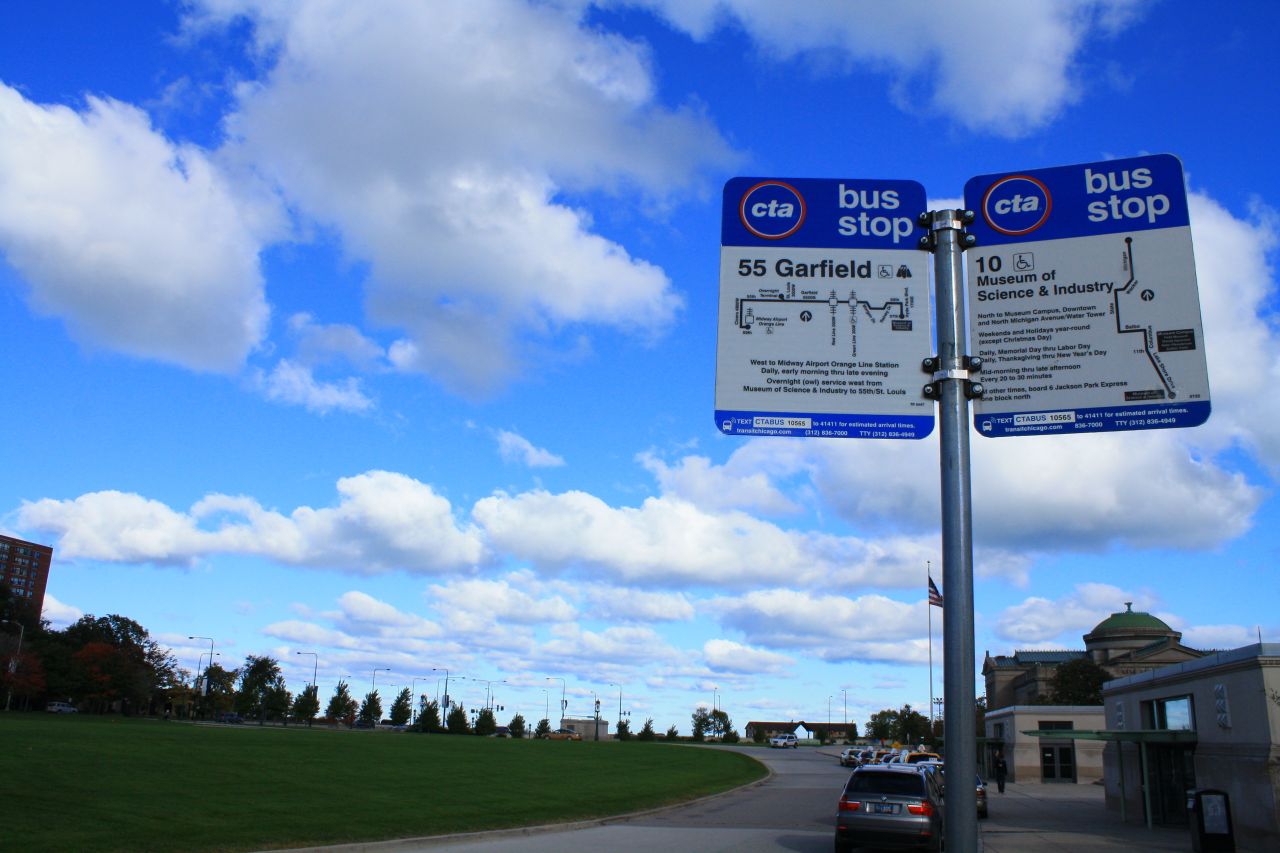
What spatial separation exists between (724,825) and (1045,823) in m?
10.9

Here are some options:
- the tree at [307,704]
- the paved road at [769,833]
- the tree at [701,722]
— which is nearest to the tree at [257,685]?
the tree at [307,704]

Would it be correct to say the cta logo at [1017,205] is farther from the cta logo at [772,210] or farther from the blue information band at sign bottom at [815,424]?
the blue information band at sign bottom at [815,424]

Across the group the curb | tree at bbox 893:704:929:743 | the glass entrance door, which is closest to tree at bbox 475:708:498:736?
tree at bbox 893:704:929:743

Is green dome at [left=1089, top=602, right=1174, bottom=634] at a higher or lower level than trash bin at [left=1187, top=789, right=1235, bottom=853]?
higher

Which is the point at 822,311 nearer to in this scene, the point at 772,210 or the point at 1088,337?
the point at 772,210

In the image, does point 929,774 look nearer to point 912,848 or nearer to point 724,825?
point 912,848

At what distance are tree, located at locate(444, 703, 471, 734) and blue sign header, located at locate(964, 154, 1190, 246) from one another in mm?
123368

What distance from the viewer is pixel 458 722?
122 metres

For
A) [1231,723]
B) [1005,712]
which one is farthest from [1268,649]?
[1005,712]

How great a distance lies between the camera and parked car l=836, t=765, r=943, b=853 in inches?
703

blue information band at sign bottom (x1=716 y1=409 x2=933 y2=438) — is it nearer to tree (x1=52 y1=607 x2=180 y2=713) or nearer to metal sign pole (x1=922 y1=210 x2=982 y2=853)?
metal sign pole (x1=922 y1=210 x2=982 y2=853)

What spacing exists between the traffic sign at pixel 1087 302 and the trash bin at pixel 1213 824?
2103cm

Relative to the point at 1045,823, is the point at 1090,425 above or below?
above

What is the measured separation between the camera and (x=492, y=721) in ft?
409
